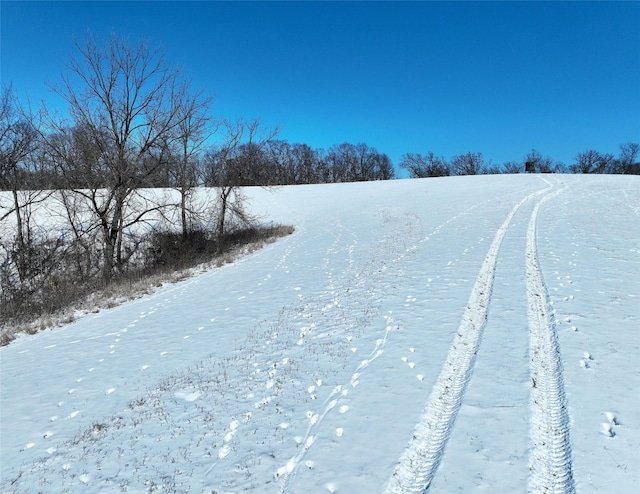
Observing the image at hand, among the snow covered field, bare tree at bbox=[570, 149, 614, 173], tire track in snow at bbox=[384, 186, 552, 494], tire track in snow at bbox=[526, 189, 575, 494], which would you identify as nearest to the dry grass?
the snow covered field

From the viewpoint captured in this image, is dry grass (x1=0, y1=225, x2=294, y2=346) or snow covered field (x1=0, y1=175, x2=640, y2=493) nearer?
snow covered field (x1=0, y1=175, x2=640, y2=493)

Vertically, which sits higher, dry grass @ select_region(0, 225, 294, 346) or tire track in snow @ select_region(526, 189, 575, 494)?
tire track in snow @ select_region(526, 189, 575, 494)

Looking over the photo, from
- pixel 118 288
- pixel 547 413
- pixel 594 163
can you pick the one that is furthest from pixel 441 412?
pixel 594 163

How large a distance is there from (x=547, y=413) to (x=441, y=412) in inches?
42.6

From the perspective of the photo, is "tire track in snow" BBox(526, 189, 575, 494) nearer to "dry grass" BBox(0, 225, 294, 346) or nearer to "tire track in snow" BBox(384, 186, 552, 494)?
"tire track in snow" BBox(384, 186, 552, 494)

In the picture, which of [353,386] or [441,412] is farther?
[353,386]

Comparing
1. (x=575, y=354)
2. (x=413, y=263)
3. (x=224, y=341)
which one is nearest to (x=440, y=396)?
(x=575, y=354)

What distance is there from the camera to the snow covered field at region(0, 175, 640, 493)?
10.8ft

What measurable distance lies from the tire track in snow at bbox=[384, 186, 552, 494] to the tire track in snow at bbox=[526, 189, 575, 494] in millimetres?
743

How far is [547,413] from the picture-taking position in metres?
3.77

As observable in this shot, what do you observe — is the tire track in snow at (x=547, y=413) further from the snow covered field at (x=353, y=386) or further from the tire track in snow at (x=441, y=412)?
the tire track in snow at (x=441, y=412)

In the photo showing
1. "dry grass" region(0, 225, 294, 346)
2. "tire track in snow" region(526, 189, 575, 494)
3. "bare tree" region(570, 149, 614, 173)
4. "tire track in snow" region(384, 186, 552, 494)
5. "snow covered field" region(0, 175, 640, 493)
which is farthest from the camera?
"bare tree" region(570, 149, 614, 173)

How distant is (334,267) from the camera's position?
12.1 meters

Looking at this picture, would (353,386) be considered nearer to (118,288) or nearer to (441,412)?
(441,412)
